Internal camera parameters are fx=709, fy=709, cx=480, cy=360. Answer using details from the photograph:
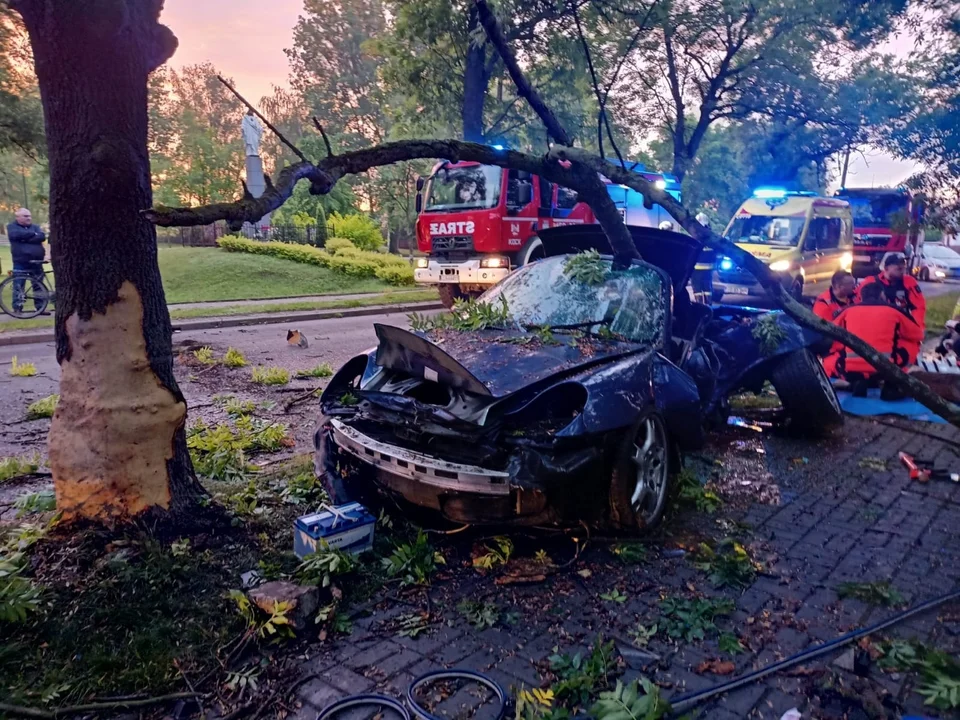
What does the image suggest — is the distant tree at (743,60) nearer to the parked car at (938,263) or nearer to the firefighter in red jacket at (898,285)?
the parked car at (938,263)

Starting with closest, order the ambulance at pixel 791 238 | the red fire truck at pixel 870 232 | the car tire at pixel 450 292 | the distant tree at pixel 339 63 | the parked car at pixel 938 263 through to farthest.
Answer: the ambulance at pixel 791 238, the car tire at pixel 450 292, the red fire truck at pixel 870 232, the parked car at pixel 938 263, the distant tree at pixel 339 63

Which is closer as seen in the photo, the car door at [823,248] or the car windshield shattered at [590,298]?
the car windshield shattered at [590,298]

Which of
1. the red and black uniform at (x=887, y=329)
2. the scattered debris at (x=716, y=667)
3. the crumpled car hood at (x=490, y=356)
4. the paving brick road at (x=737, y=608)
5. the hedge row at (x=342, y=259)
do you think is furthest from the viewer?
the hedge row at (x=342, y=259)

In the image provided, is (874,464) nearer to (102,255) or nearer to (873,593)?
(873,593)

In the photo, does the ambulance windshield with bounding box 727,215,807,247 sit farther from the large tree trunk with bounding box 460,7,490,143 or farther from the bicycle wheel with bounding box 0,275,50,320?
the bicycle wheel with bounding box 0,275,50,320

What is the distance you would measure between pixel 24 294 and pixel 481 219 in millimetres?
8340

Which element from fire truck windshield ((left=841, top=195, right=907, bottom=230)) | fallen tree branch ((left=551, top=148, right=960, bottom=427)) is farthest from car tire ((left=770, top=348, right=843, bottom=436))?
fire truck windshield ((left=841, top=195, right=907, bottom=230))

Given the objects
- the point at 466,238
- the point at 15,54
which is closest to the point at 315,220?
the point at 15,54

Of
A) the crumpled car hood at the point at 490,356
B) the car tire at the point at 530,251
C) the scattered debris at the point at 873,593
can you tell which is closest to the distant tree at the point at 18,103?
the car tire at the point at 530,251

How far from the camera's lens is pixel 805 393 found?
646 centimetres

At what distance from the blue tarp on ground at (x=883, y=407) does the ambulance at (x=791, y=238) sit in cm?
678

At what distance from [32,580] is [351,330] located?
29.7ft

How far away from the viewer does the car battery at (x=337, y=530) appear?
361 centimetres

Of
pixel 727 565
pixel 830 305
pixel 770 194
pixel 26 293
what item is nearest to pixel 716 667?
pixel 727 565
